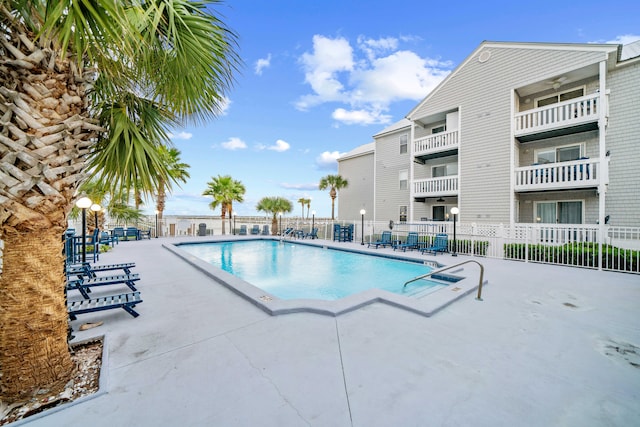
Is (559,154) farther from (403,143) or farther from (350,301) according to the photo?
(350,301)

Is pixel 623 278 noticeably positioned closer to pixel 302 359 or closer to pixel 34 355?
pixel 302 359

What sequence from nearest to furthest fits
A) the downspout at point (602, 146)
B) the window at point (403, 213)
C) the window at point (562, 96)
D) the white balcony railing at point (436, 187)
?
1. the downspout at point (602, 146)
2. the window at point (562, 96)
3. the white balcony railing at point (436, 187)
4. the window at point (403, 213)

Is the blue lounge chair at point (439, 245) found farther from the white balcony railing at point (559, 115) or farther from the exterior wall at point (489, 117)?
the white balcony railing at point (559, 115)

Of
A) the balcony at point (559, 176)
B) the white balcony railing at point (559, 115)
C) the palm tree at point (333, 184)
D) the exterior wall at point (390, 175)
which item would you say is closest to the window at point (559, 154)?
the balcony at point (559, 176)

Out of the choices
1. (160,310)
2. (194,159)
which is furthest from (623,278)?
(194,159)

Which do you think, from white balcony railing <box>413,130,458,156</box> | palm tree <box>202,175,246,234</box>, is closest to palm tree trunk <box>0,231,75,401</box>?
white balcony railing <box>413,130,458,156</box>

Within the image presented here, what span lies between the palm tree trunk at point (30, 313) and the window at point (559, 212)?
16622mm

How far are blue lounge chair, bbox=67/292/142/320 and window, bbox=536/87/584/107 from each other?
17808 millimetres

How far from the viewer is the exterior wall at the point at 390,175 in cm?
1825

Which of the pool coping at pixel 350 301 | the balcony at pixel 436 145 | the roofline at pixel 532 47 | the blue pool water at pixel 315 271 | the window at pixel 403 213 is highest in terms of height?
the roofline at pixel 532 47

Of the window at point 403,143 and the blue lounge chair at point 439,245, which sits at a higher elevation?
the window at point 403,143

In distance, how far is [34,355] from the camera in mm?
2207

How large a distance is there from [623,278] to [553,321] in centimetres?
530

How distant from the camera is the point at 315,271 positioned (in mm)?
9445
